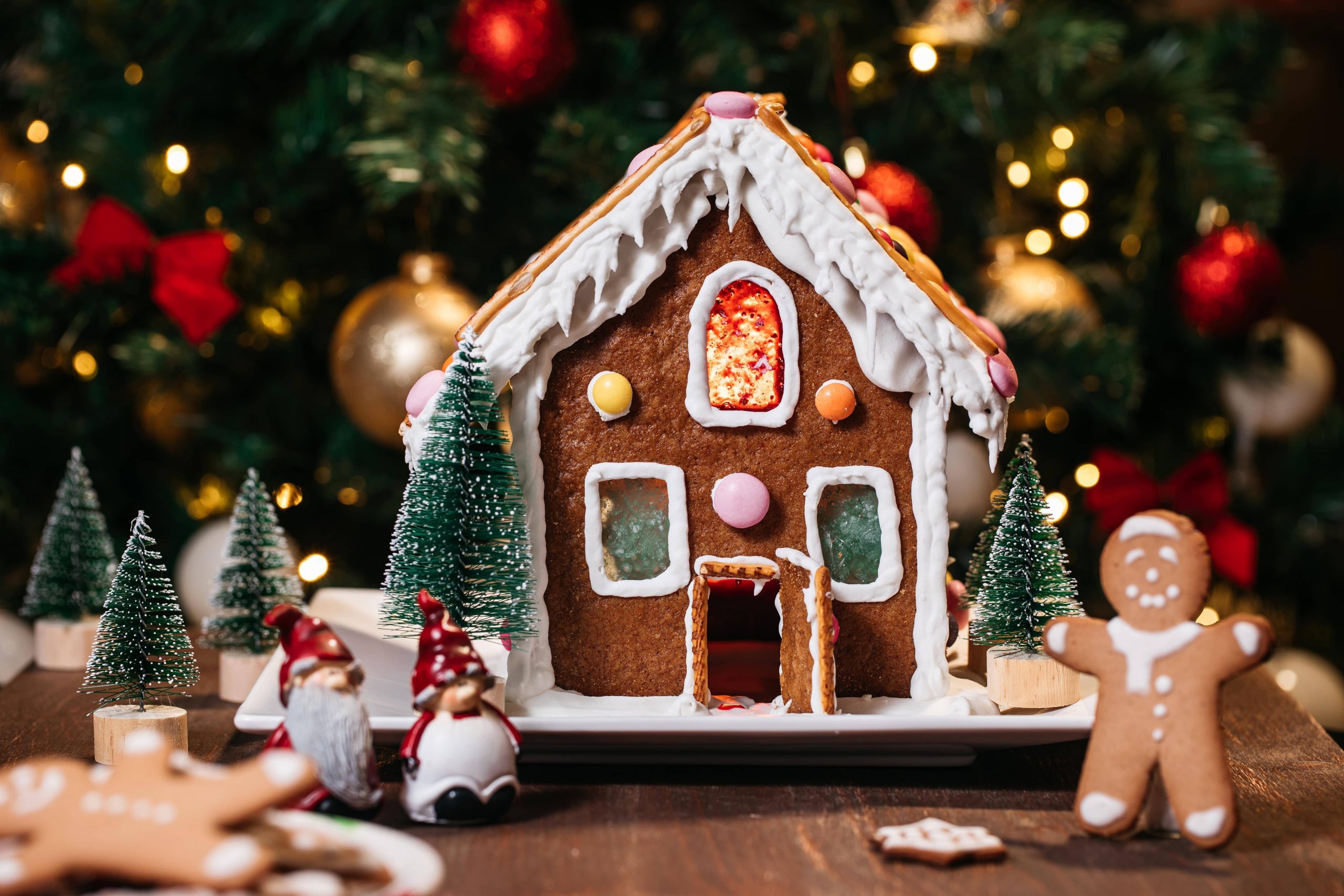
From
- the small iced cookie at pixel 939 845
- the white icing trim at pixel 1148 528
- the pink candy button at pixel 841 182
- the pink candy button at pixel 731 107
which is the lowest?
the small iced cookie at pixel 939 845

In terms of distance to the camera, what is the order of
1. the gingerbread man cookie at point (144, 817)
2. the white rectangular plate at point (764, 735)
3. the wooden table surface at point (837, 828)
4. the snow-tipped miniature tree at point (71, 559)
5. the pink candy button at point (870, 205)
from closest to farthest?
the gingerbread man cookie at point (144, 817)
the wooden table surface at point (837, 828)
the white rectangular plate at point (764, 735)
the pink candy button at point (870, 205)
the snow-tipped miniature tree at point (71, 559)

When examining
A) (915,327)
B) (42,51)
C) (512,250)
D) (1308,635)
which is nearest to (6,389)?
(42,51)

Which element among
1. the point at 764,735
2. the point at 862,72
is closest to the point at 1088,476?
the point at 862,72

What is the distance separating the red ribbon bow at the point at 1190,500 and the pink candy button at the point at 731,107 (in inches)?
41.3

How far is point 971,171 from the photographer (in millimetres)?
2176

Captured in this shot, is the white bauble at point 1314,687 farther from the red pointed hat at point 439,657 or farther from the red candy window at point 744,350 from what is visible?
the red pointed hat at point 439,657

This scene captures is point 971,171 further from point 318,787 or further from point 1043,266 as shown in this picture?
point 318,787

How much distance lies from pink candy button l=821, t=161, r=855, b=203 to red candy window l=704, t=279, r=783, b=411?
141 millimetres

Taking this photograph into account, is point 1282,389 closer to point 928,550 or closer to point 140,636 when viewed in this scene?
point 928,550

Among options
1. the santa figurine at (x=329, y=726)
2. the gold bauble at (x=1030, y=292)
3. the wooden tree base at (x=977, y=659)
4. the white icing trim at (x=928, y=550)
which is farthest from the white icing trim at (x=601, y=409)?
the gold bauble at (x=1030, y=292)

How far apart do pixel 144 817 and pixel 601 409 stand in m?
0.67

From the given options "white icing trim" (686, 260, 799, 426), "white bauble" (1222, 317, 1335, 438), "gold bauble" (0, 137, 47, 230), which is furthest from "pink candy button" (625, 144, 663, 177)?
"white bauble" (1222, 317, 1335, 438)

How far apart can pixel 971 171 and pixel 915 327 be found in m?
0.95

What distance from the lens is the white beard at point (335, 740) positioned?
1053 millimetres
